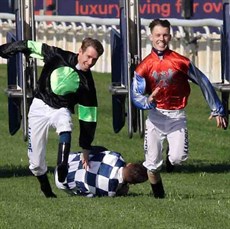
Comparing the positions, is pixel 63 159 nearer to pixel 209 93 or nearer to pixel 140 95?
pixel 140 95

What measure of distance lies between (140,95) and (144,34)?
15876 millimetres

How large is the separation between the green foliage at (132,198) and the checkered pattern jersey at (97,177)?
18cm

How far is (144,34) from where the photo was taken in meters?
27.3

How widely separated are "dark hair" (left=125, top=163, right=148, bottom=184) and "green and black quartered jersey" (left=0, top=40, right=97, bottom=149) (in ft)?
1.52

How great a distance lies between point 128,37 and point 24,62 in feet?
4.13

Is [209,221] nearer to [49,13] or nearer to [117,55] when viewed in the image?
[117,55]

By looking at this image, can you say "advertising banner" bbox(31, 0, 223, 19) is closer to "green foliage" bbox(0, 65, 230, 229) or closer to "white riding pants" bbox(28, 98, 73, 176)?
"green foliage" bbox(0, 65, 230, 229)

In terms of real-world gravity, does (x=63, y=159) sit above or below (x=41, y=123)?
below

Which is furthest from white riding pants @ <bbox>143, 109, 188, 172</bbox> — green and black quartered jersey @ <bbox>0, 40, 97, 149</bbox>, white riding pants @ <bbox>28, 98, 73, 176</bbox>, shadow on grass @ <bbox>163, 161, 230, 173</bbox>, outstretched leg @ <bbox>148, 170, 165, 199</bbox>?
shadow on grass @ <bbox>163, 161, 230, 173</bbox>

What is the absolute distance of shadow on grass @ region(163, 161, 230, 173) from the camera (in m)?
15.2

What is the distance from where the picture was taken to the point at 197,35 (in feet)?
87.7

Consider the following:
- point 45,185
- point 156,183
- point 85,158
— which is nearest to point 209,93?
point 156,183

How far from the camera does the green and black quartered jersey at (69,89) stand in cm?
1168

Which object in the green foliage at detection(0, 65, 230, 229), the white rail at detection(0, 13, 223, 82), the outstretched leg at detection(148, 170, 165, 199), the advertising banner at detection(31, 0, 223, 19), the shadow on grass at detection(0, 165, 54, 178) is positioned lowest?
the shadow on grass at detection(0, 165, 54, 178)
